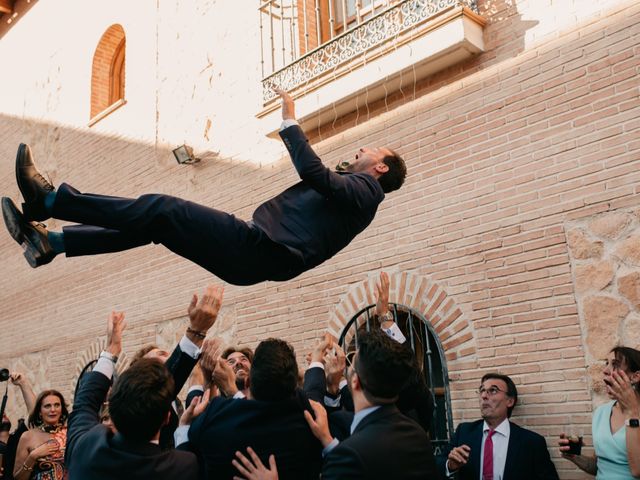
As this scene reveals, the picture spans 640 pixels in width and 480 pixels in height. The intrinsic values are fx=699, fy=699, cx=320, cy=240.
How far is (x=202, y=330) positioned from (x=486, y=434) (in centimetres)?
247

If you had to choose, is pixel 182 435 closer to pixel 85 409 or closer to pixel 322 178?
pixel 85 409

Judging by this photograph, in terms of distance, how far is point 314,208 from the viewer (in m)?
3.44

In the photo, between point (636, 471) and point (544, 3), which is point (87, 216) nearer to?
point (636, 471)

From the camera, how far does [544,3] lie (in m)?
5.36

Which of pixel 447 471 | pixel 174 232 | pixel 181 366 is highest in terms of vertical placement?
pixel 174 232

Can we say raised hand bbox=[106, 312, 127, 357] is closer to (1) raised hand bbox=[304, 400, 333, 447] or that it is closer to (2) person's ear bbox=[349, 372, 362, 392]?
(1) raised hand bbox=[304, 400, 333, 447]

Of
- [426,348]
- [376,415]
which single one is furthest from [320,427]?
[426,348]

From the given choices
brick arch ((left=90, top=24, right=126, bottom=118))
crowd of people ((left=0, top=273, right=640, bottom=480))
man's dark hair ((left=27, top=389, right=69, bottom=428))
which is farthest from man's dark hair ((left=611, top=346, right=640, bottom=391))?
brick arch ((left=90, top=24, right=126, bottom=118))

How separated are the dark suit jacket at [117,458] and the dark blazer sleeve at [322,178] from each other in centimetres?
134

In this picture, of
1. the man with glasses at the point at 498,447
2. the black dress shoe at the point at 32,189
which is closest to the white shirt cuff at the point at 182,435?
the black dress shoe at the point at 32,189

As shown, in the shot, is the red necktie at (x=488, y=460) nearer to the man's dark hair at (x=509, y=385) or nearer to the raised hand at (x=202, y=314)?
the man's dark hair at (x=509, y=385)

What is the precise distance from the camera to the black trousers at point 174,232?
306cm

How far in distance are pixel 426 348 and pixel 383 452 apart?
12.8 ft

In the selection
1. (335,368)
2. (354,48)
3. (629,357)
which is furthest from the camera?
(354,48)
